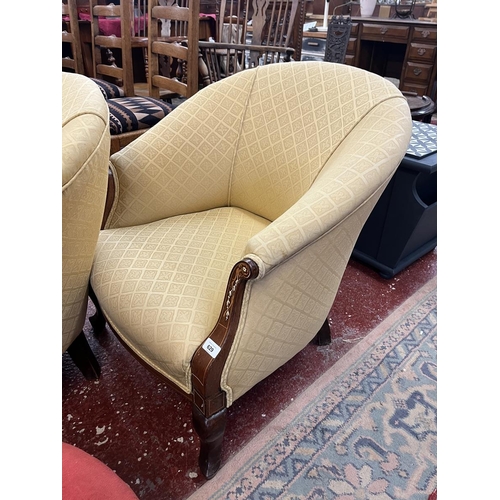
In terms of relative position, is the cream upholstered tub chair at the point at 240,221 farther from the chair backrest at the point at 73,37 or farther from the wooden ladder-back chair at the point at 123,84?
the chair backrest at the point at 73,37

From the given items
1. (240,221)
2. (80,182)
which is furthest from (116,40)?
(80,182)

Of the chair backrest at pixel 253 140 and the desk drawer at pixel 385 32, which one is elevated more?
the desk drawer at pixel 385 32

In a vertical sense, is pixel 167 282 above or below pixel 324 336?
above

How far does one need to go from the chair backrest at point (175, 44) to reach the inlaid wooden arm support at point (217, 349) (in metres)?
1.32

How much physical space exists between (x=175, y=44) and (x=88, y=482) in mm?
1849

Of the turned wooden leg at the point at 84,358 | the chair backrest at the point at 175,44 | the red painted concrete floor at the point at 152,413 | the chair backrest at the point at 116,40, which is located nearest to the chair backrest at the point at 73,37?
the chair backrest at the point at 116,40

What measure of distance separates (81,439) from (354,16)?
397cm

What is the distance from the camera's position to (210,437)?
2.92 feet

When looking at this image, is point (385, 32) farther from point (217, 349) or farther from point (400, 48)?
point (217, 349)

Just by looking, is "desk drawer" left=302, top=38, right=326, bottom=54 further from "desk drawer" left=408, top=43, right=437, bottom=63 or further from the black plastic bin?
the black plastic bin

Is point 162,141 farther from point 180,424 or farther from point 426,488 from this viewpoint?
point 426,488

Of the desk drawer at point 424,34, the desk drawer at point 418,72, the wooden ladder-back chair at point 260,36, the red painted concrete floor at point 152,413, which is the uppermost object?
the desk drawer at point 424,34

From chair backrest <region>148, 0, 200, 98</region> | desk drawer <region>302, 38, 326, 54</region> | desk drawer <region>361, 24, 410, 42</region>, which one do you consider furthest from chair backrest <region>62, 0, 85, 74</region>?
desk drawer <region>361, 24, 410, 42</region>

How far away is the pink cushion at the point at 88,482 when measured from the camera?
56cm
